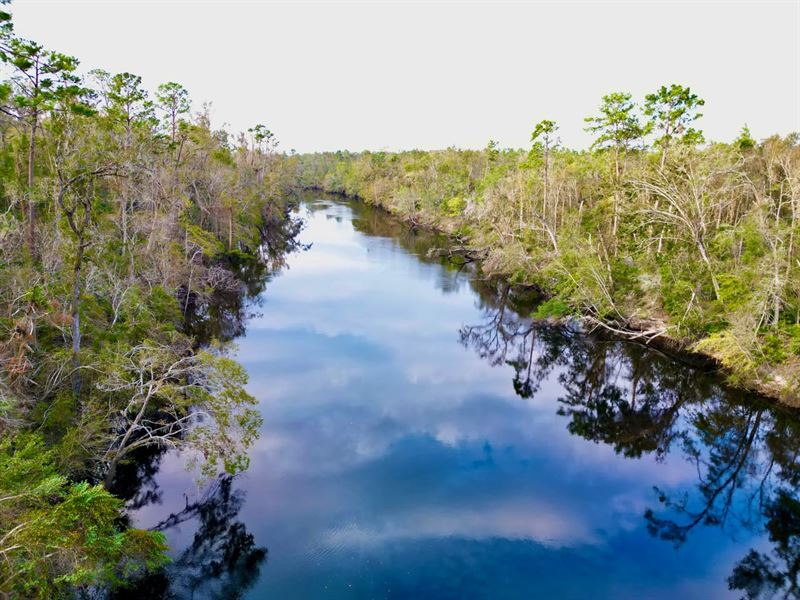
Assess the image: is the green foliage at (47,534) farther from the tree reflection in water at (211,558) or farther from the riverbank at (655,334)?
the riverbank at (655,334)

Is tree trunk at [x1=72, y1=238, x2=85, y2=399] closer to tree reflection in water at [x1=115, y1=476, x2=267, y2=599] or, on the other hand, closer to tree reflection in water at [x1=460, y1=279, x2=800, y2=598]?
tree reflection in water at [x1=115, y1=476, x2=267, y2=599]

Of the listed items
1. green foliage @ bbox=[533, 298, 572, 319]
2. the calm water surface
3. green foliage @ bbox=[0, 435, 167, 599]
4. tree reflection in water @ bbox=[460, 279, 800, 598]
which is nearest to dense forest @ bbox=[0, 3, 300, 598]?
green foliage @ bbox=[0, 435, 167, 599]

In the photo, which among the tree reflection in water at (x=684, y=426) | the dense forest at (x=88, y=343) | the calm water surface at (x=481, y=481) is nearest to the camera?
the dense forest at (x=88, y=343)

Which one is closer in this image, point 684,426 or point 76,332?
point 76,332

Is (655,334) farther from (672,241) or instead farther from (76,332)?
(76,332)

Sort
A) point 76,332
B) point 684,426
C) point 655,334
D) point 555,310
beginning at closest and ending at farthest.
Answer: point 76,332 < point 684,426 < point 655,334 < point 555,310

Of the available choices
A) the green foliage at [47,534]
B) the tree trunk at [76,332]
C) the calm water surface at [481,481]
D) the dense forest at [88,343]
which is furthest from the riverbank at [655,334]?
the green foliage at [47,534]

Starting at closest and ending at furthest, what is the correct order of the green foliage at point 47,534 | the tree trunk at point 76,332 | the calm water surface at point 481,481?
the green foliage at point 47,534, the calm water surface at point 481,481, the tree trunk at point 76,332

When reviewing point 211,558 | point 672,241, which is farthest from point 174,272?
point 672,241
